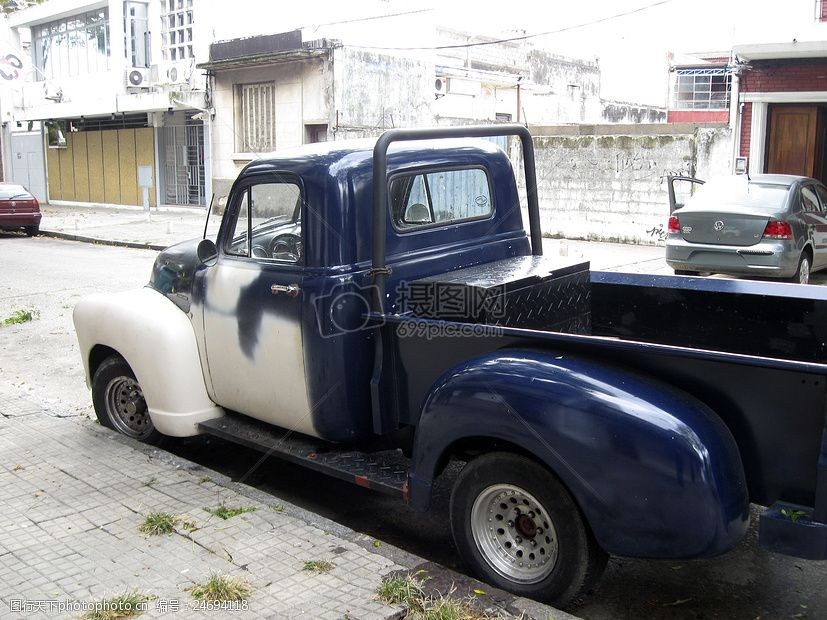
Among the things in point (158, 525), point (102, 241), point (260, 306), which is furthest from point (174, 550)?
point (102, 241)

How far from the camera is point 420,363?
13.6ft

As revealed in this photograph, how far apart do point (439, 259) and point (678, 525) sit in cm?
215

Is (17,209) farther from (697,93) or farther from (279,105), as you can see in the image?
(697,93)

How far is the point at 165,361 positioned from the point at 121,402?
90 centimetres

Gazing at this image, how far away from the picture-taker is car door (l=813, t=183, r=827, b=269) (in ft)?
38.7

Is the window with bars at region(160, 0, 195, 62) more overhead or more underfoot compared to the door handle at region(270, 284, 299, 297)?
more overhead

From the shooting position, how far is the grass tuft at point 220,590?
351 centimetres

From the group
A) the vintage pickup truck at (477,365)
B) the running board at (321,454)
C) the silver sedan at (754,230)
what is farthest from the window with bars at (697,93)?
the running board at (321,454)

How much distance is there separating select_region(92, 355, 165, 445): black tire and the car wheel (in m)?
8.79

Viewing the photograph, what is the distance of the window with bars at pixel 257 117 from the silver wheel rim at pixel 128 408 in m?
17.8

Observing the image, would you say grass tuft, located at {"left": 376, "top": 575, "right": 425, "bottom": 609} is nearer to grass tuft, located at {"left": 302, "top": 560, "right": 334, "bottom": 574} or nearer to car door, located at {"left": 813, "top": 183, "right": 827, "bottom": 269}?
grass tuft, located at {"left": 302, "top": 560, "right": 334, "bottom": 574}

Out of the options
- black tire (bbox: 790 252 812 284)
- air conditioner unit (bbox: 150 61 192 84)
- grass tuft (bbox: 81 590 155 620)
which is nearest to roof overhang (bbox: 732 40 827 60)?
black tire (bbox: 790 252 812 284)

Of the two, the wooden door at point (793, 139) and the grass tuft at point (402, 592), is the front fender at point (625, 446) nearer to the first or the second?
the grass tuft at point (402, 592)

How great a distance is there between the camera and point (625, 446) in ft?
10.6
